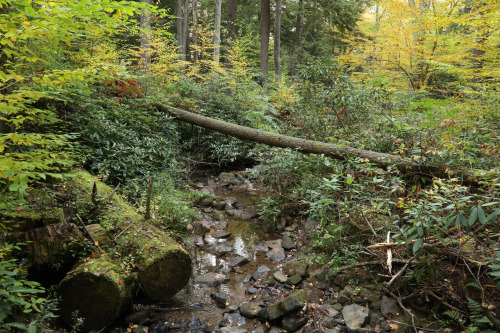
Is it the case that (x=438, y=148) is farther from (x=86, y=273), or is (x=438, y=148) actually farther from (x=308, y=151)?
(x=86, y=273)

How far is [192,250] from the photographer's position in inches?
223

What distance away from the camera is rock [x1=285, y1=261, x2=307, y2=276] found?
4739 millimetres

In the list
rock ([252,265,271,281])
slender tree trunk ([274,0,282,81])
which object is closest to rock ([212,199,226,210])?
rock ([252,265,271,281])

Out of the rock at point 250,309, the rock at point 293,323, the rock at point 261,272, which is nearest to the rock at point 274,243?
the rock at point 261,272

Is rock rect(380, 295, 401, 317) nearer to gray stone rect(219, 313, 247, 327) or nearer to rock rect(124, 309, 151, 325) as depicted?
gray stone rect(219, 313, 247, 327)

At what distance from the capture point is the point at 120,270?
11.9ft

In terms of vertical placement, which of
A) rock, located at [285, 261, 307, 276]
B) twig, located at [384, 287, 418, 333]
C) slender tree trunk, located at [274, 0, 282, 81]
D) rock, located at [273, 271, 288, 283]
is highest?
slender tree trunk, located at [274, 0, 282, 81]

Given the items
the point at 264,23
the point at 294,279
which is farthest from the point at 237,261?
the point at 264,23

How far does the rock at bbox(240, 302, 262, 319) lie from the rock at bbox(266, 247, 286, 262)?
140 centimetres

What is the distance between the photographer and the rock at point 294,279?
15.0 feet

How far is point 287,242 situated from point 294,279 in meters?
1.26

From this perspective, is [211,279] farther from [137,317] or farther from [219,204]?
[219,204]

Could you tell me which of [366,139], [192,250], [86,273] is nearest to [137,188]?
[192,250]

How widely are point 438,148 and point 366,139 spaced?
1520 mm
